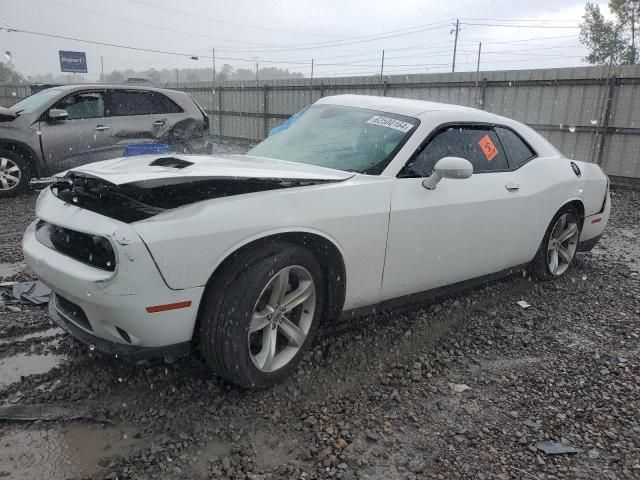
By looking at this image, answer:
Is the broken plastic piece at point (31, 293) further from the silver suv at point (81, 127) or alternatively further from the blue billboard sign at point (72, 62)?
the blue billboard sign at point (72, 62)

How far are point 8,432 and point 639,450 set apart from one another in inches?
114

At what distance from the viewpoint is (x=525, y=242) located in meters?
4.03

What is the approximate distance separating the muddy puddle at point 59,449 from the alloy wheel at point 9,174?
603 centimetres

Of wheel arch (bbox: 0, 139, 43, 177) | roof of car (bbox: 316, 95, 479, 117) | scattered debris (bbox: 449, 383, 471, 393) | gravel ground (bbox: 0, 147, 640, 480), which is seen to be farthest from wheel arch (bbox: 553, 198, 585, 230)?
wheel arch (bbox: 0, 139, 43, 177)

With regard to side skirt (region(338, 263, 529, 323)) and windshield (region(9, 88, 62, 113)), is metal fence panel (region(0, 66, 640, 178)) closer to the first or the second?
side skirt (region(338, 263, 529, 323))

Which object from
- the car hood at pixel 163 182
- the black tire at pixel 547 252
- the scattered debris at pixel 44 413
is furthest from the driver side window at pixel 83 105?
the black tire at pixel 547 252

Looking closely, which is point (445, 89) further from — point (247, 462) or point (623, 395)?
point (247, 462)

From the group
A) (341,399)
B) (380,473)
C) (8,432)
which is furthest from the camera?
(341,399)

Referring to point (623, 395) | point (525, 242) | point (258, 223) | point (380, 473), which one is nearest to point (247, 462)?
point (380, 473)

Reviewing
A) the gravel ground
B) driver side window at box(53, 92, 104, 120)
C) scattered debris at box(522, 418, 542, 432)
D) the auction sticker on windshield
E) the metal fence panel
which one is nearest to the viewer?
the gravel ground

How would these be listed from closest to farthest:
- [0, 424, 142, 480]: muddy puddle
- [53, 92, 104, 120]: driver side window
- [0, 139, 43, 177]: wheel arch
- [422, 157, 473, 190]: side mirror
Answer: [0, 424, 142, 480]: muddy puddle → [422, 157, 473, 190]: side mirror → [0, 139, 43, 177]: wheel arch → [53, 92, 104, 120]: driver side window

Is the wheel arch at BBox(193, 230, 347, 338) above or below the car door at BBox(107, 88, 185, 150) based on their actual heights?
below

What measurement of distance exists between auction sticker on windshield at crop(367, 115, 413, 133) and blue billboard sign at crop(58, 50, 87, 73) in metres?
25.3

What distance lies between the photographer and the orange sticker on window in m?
3.81
